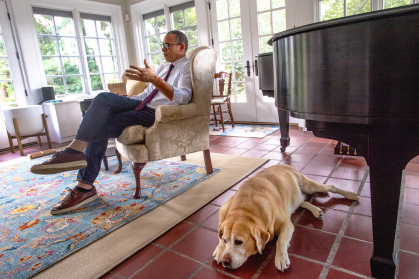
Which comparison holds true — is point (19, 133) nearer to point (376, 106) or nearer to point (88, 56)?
point (88, 56)

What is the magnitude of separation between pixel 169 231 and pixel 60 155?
82cm

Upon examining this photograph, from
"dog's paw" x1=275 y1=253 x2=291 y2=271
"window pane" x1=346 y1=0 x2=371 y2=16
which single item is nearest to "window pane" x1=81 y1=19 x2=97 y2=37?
"window pane" x1=346 y1=0 x2=371 y2=16

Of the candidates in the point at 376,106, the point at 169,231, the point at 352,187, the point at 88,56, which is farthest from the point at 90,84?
the point at 376,106

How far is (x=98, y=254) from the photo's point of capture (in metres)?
1.37

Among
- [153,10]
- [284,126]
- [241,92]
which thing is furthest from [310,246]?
[153,10]

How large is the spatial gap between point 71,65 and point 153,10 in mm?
1858

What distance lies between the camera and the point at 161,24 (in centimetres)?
531

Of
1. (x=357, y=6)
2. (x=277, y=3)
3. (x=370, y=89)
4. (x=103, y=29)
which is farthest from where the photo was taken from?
(x=103, y=29)

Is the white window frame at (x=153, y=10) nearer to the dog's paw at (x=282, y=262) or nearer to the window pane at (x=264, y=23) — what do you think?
the window pane at (x=264, y=23)

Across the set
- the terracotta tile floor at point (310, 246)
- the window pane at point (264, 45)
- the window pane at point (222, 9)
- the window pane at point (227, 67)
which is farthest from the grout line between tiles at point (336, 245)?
the window pane at point (222, 9)

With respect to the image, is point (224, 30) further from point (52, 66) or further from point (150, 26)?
point (52, 66)

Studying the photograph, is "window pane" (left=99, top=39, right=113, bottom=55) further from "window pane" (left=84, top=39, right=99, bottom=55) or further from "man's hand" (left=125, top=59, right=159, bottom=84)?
"man's hand" (left=125, top=59, right=159, bottom=84)

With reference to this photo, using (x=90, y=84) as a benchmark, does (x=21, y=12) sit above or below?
above

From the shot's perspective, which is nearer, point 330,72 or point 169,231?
point 330,72
